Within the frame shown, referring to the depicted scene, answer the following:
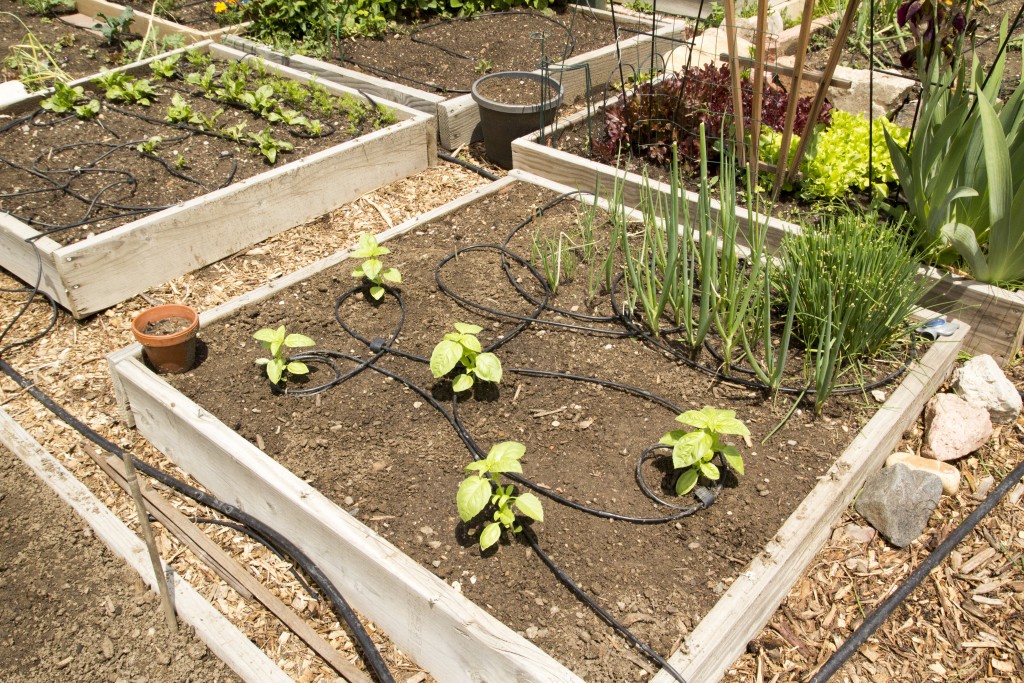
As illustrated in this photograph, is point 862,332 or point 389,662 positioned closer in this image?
point 389,662

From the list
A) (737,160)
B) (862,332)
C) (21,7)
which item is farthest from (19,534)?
(21,7)

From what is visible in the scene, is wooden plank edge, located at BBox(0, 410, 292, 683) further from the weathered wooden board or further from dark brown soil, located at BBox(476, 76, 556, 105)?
the weathered wooden board

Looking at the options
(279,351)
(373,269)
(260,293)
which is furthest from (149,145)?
(279,351)

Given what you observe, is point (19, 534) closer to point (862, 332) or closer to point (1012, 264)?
point (862, 332)

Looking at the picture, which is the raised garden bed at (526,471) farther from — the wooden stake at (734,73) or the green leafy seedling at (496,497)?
the wooden stake at (734,73)

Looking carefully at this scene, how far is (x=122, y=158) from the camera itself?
414cm

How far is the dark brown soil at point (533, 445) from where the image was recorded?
2150 mm

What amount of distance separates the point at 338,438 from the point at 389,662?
2.37 ft

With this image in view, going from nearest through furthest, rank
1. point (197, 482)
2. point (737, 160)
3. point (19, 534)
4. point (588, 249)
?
point (19, 534) → point (197, 482) → point (588, 249) → point (737, 160)

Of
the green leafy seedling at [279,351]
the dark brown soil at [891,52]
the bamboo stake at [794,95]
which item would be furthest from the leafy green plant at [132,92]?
the dark brown soil at [891,52]

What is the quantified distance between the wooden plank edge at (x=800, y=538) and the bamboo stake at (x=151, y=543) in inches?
51.1

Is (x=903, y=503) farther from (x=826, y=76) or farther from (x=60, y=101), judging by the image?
(x=60, y=101)

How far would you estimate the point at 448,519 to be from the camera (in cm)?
236

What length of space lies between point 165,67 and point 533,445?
369 centimetres
